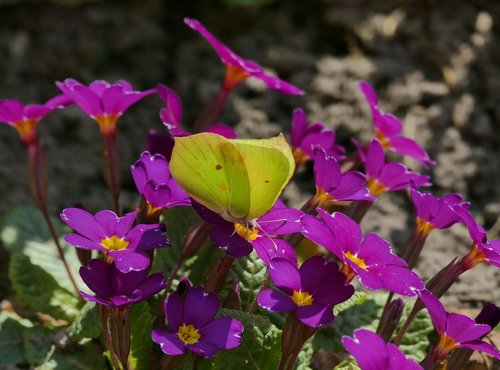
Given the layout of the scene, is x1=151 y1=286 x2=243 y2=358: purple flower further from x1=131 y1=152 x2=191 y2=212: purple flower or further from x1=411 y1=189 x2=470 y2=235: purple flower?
x1=411 y1=189 x2=470 y2=235: purple flower

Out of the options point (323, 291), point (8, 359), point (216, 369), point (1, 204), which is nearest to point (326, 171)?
point (323, 291)

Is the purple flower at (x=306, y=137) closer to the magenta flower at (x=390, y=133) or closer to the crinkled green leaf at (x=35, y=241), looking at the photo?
the magenta flower at (x=390, y=133)

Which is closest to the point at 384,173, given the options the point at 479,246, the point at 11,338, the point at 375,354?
the point at 479,246

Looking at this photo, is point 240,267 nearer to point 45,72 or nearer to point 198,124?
point 198,124

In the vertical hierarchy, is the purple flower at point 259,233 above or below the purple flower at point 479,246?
below

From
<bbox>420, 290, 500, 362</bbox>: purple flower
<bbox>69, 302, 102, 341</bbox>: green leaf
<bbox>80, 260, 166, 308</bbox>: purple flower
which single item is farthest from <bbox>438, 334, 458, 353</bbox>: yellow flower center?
<bbox>69, 302, 102, 341</bbox>: green leaf

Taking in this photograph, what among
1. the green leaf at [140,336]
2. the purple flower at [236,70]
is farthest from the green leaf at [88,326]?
the purple flower at [236,70]
